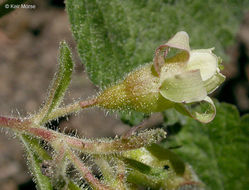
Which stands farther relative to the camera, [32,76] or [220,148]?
[32,76]

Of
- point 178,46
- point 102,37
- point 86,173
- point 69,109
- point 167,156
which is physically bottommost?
point 167,156

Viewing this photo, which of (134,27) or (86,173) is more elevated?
(134,27)

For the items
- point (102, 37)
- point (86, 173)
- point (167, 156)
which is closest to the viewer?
point (86, 173)

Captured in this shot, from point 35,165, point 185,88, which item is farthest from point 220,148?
point 35,165

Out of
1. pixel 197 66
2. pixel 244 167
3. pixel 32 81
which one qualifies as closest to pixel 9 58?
pixel 32 81

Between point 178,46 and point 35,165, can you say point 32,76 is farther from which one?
point 178,46

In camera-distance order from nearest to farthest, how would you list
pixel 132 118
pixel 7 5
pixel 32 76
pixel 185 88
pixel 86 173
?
pixel 185 88, pixel 86 173, pixel 7 5, pixel 132 118, pixel 32 76

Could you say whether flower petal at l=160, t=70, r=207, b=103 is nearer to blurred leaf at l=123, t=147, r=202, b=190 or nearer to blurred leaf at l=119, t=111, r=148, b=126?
blurred leaf at l=123, t=147, r=202, b=190
